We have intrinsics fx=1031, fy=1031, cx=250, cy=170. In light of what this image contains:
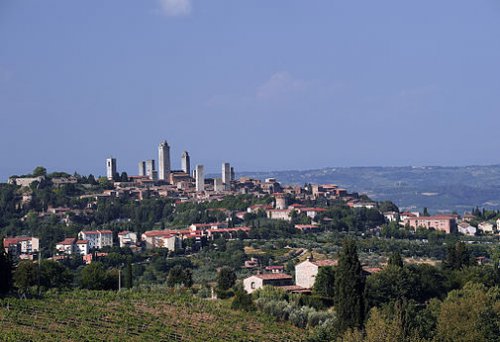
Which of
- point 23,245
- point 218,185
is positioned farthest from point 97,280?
point 218,185

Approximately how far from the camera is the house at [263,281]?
36375mm

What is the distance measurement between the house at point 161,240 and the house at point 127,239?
24.0 inches

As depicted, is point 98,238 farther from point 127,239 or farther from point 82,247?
point 82,247

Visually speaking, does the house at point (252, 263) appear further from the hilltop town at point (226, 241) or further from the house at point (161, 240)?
the house at point (161, 240)

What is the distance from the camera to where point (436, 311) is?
93.1 feet

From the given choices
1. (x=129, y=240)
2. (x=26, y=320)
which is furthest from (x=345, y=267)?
(x=129, y=240)

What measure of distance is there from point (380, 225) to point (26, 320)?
4652cm

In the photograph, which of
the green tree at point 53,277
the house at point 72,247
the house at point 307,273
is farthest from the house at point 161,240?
the green tree at point 53,277

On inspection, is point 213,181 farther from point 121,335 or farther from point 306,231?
point 121,335

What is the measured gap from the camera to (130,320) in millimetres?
26156

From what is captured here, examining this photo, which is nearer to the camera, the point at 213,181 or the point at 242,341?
the point at 242,341

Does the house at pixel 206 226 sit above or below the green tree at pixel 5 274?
below

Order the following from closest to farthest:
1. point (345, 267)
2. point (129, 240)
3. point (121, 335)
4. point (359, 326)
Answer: point (121, 335)
point (359, 326)
point (345, 267)
point (129, 240)

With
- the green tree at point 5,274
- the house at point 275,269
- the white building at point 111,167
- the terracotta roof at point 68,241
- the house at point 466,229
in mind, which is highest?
the white building at point 111,167
